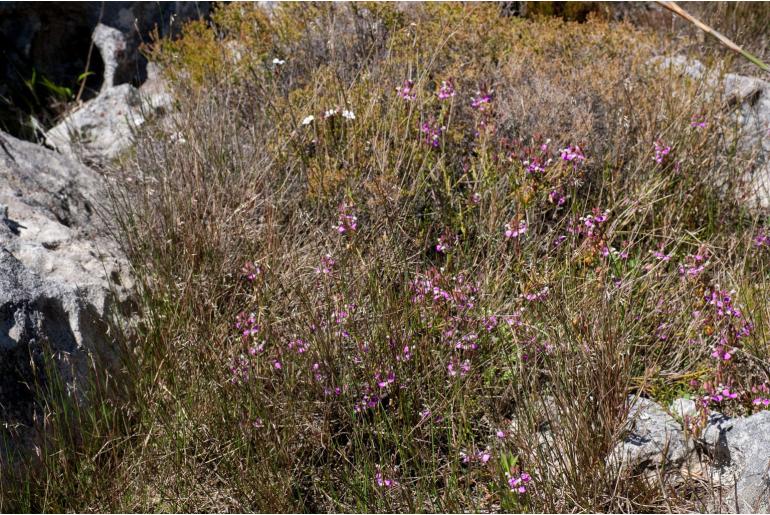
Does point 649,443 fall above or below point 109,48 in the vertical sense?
below

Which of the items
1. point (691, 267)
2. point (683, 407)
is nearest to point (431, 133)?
point (691, 267)

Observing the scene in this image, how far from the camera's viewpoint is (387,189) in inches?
113

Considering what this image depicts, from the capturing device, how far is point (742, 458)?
229 cm

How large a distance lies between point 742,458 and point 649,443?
0.26 m

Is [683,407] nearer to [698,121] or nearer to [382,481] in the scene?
[382,481]

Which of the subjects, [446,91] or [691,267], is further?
[446,91]

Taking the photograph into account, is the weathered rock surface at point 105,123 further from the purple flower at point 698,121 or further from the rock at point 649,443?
the rock at point 649,443

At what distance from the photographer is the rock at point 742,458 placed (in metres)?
2.19

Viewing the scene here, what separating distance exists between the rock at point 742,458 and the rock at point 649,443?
92mm

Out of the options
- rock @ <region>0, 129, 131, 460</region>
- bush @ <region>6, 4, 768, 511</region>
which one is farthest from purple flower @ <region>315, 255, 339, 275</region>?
rock @ <region>0, 129, 131, 460</region>

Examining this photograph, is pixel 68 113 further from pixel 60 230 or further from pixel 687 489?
pixel 687 489

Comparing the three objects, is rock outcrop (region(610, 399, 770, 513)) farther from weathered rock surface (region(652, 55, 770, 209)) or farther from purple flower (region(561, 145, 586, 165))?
weathered rock surface (region(652, 55, 770, 209))

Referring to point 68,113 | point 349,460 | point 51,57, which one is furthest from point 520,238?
point 51,57

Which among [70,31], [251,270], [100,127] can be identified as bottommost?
[100,127]
